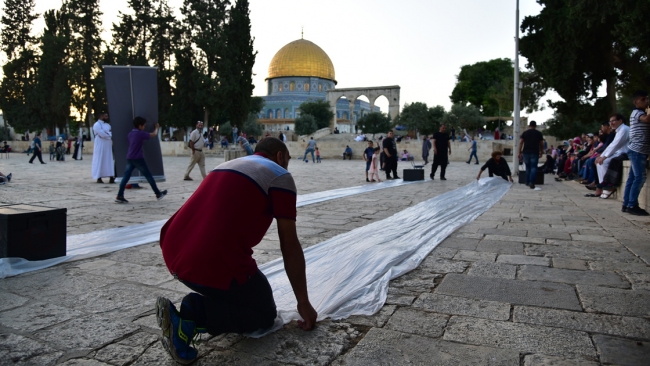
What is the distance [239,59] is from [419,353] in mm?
36236

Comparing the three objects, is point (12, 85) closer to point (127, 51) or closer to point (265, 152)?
point (127, 51)

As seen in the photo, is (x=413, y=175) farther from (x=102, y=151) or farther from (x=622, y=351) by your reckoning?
(x=622, y=351)

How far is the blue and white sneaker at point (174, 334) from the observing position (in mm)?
1896

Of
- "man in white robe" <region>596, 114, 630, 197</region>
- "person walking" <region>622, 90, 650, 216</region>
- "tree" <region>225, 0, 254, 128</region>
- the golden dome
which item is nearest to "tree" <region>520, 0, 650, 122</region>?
"man in white robe" <region>596, 114, 630, 197</region>

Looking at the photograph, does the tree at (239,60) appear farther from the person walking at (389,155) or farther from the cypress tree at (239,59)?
the person walking at (389,155)

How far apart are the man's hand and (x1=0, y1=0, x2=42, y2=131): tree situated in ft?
149

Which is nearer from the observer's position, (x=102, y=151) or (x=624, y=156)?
(x=624, y=156)

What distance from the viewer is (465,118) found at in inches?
1887

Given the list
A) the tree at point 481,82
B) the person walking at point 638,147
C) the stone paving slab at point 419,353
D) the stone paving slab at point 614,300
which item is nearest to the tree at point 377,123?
the tree at point 481,82

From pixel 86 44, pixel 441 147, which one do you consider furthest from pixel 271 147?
pixel 86 44

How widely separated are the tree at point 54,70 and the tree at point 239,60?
13.1 meters

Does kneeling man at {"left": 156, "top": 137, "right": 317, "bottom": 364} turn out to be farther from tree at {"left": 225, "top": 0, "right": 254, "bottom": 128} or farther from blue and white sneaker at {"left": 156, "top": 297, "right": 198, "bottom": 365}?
tree at {"left": 225, "top": 0, "right": 254, "bottom": 128}

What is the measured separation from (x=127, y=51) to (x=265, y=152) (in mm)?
36526

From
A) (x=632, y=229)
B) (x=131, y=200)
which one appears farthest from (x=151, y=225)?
(x=632, y=229)
